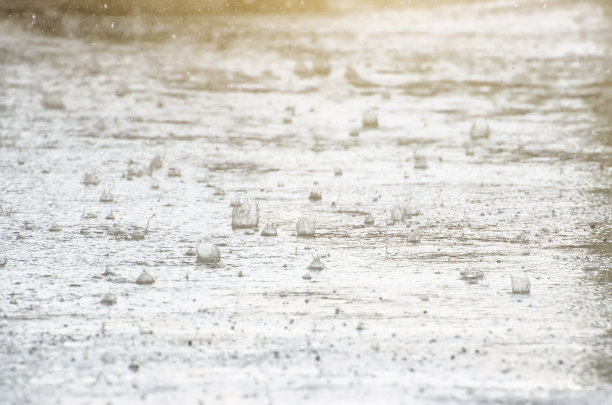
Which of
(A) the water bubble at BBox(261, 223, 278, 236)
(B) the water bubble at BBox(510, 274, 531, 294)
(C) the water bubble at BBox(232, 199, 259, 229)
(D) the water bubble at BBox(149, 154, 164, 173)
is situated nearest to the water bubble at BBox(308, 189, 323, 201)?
(C) the water bubble at BBox(232, 199, 259, 229)

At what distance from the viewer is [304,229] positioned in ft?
26.9

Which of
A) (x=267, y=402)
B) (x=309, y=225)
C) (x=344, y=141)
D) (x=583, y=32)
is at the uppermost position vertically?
(x=583, y=32)

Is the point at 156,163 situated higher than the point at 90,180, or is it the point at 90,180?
the point at 156,163

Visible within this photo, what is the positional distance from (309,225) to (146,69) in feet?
34.1

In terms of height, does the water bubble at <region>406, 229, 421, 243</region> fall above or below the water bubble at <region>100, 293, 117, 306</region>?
above

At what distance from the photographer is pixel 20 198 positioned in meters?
9.43

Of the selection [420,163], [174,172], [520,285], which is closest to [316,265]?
[520,285]

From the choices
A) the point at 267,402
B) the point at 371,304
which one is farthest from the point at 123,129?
the point at 267,402

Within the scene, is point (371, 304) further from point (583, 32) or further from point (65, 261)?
point (583, 32)

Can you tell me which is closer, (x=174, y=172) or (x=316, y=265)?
(x=316, y=265)

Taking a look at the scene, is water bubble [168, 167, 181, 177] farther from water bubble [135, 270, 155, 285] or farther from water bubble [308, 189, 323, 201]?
water bubble [135, 270, 155, 285]

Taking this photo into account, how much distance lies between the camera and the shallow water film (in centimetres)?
520

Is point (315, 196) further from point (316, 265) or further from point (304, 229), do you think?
point (316, 265)

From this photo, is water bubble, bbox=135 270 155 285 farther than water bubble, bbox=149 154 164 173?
No
